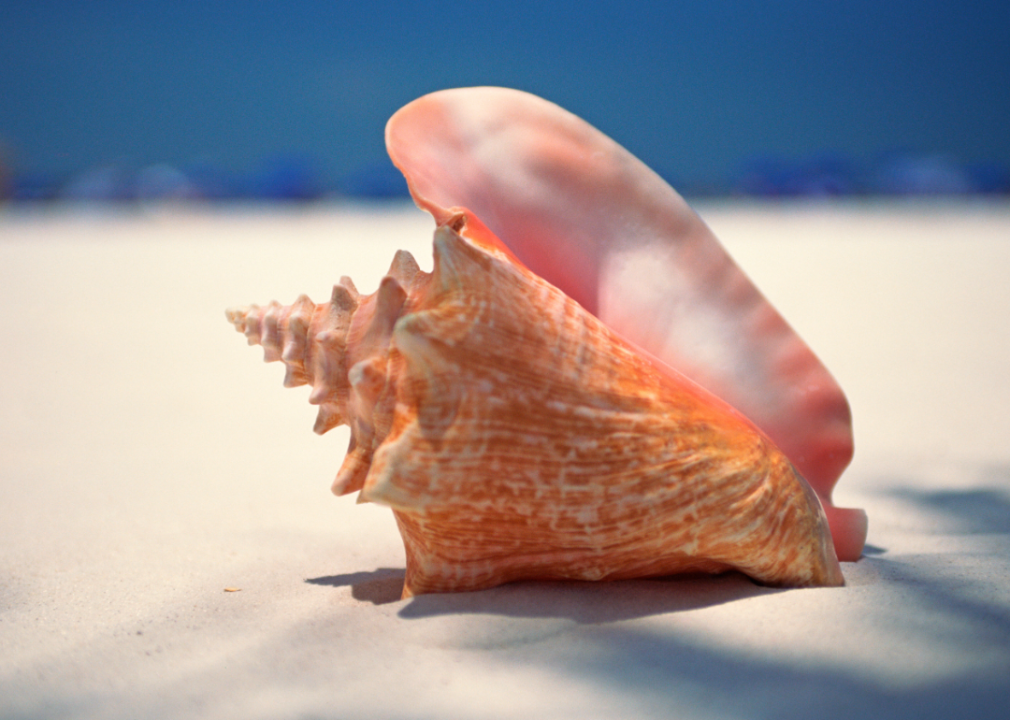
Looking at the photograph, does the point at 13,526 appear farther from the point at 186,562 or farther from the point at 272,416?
the point at 272,416

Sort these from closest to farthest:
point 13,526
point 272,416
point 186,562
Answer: point 186,562 < point 13,526 < point 272,416

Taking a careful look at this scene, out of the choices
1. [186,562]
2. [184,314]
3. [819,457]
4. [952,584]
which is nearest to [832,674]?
[952,584]

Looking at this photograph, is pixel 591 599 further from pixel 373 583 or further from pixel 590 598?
pixel 373 583

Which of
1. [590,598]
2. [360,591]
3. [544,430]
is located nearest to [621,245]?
[544,430]

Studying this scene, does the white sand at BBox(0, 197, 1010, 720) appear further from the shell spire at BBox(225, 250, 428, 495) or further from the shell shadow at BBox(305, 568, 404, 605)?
the shell spire at BBox(225, 250, 428, 495)

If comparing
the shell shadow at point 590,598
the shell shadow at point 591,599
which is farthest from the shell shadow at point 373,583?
the shell shadow at point 591,599

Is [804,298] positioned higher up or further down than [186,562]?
higher up

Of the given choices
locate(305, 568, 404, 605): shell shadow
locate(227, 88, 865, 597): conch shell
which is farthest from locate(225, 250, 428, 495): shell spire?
locate(305, 568, 404, 605): shell shadow
